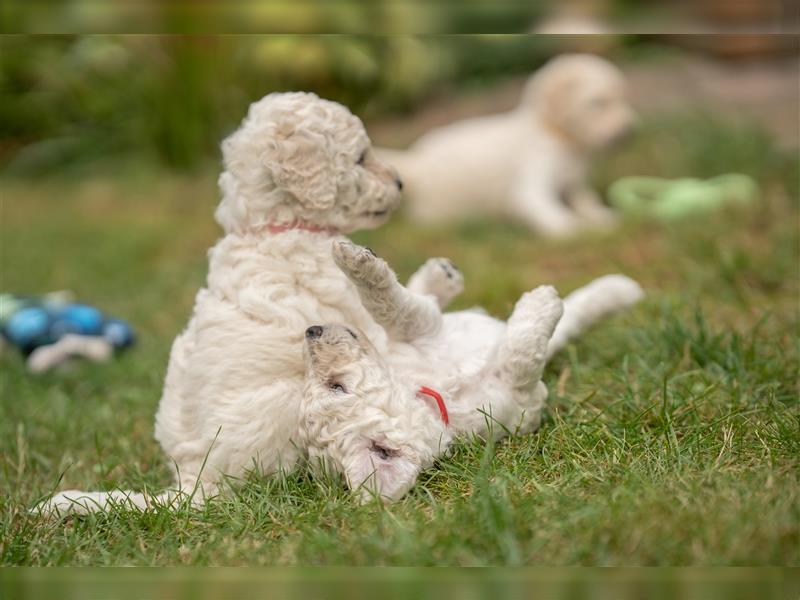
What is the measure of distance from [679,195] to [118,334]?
161 inches

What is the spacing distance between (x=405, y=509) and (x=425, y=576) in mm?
439

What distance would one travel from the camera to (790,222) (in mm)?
5668

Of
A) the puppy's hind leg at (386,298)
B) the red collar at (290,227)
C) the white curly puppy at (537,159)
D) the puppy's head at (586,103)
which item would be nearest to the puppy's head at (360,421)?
the puppy's hind leg at (386,298)

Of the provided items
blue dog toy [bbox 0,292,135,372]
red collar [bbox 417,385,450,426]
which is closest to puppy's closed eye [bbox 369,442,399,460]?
red collar [bbox 417,385,450,426]

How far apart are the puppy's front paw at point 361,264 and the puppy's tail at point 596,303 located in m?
1.20

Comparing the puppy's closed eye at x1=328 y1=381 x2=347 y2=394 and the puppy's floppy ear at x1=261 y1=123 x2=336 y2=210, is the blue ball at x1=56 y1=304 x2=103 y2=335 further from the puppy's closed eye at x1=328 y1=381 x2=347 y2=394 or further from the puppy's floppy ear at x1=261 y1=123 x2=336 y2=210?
the puppy's closed eye at x1=328 y1=381 x2=347 y2=394

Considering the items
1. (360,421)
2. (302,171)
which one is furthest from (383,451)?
(302,171)

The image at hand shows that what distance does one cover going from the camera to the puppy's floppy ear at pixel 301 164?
121 inches

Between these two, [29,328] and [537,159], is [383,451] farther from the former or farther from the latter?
[537,159]

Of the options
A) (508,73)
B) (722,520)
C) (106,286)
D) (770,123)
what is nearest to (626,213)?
(770,123)

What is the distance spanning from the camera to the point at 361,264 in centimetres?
286

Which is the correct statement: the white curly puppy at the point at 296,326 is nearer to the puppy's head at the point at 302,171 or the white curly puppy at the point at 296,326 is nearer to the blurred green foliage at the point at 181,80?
the puppy's head at the point at 302,171

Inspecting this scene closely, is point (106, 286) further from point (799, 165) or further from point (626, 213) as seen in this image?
point (799, 165)

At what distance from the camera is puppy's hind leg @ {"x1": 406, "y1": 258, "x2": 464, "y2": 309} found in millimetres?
3604
